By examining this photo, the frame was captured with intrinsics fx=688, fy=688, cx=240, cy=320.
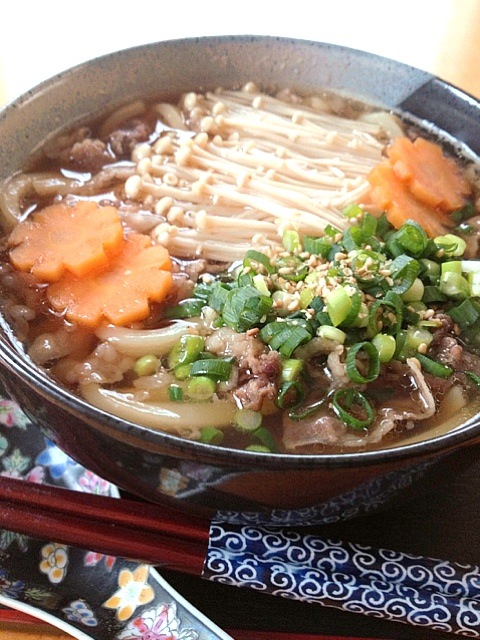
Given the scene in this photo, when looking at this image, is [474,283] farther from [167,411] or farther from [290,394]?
[167,411]

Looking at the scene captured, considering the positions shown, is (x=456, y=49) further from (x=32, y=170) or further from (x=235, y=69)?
(x=32, y=170)

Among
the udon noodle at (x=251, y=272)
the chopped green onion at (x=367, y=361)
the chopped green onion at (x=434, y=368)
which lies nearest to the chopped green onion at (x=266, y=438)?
the udon noodle at (x=251, y=272)

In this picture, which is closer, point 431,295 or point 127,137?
point 431,295

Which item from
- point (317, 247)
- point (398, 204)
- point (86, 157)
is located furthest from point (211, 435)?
point (86, 157)

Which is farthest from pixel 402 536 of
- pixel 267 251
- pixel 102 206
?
pixel 102 206

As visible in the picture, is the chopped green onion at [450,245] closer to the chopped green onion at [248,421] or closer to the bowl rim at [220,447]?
the bowl rim at [220,447]

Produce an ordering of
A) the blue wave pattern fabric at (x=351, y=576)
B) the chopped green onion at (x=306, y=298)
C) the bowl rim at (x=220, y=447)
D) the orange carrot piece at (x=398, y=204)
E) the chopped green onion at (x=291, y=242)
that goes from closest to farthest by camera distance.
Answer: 1. the bowl rim at (x=220, y=447)
2. the blue wave pattern fabric at (x=351, y=576)
3. the chopped green onion at (x=306, y=298)
4. the chopped green onion at (x=291, y=242)
5. the orange carrot piece at (x=398, y=204)

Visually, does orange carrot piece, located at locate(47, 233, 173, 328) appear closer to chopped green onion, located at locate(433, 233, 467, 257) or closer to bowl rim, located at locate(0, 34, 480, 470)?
bowl rim, located at locate(0, 34, 480, 470)

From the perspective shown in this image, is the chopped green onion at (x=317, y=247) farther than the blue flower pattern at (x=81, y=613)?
Yes
